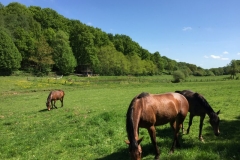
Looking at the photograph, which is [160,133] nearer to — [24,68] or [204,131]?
[204,131]

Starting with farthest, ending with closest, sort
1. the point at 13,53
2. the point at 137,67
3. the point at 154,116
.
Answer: the point at 137,67 < the point at 13,53 < the point at 154,116

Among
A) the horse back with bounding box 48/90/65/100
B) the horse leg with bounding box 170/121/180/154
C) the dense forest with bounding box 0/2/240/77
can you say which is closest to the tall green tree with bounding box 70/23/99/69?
the dense forest with bounding box 0/2/240/77

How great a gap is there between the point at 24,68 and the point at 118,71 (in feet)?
127

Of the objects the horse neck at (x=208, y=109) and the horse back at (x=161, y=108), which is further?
the horse neck at (x=208, y=109)

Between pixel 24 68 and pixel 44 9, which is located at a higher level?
pixel 44 9

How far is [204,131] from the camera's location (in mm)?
10234

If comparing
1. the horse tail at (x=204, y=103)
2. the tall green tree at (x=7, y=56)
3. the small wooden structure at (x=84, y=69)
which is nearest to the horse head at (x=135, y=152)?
the horse tail at (x=204, y=103)

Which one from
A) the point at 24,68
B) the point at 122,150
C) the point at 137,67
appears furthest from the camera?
the point at 137,67

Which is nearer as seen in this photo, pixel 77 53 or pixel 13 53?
pixel 13 53

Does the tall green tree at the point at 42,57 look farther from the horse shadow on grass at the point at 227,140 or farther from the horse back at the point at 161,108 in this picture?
the horse back at the point at 161,108

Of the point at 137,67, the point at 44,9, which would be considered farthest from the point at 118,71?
the point at 44,9

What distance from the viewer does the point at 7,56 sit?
192 ft

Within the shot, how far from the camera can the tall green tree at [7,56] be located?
57625mm

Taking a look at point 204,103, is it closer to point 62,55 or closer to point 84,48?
point 62,55
